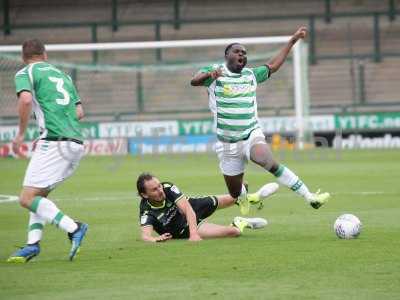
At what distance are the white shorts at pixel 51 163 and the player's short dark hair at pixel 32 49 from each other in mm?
896

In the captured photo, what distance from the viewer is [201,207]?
39.4 feet

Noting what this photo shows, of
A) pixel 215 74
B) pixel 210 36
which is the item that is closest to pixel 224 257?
pixel 215 74

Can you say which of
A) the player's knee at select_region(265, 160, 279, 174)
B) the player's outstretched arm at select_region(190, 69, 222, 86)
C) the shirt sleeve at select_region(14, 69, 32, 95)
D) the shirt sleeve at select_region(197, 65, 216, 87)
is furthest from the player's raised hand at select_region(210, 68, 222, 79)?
the shirt sleeve at select_region(14, 69, 32, 95)

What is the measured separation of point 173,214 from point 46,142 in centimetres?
208

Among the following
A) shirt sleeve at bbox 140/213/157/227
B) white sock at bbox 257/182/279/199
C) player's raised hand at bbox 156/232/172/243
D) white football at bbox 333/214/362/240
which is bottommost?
player's raised hand at bbox 156/232/172/243

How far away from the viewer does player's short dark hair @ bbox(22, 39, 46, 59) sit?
10367 millimetres

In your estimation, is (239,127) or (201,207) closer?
(201,207)

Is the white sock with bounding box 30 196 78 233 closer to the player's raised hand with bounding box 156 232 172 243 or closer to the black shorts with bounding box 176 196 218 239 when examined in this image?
the player's raised hand with bounding box 156 232 172 243

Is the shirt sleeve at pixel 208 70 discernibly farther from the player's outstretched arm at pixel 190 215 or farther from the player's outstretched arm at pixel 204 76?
the player's outstretched arm at pixel 190 215

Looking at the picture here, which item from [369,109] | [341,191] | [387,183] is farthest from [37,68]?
[369,109]

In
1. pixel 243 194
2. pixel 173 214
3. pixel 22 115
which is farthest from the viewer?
pixel 243 194

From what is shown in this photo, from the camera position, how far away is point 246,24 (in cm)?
4053

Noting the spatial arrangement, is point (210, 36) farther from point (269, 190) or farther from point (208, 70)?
point (208, 70)

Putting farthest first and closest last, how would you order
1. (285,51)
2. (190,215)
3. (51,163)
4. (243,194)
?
(243,194)
(285,51)
(190,215)
(51,163)
